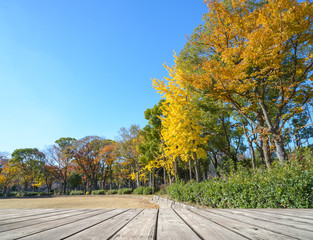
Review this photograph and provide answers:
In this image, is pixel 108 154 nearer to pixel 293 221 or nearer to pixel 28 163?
pixel 28 163

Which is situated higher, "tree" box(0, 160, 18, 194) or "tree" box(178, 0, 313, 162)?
"tree" box(178, 0, 313, 162)

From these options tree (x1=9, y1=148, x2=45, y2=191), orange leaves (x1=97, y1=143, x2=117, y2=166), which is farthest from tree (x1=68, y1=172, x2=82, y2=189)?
orange leaves (x1=97, y1=143, x2=117, y2=166)

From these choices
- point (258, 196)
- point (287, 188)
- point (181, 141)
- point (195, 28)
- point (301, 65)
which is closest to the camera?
point (287, 188)

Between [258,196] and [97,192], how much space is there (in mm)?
28258

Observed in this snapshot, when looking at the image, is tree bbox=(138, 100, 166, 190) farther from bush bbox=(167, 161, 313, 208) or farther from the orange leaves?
the orange leaves

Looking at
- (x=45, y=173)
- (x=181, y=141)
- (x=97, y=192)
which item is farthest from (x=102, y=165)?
(x=181, y=141)

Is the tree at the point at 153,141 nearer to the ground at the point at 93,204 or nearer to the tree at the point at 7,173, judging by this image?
the ground at the point at 93,204

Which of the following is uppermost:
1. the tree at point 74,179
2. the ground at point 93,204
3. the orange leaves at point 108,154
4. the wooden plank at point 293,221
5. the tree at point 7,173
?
the orange leaves at point 108,154

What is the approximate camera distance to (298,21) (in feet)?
19.9

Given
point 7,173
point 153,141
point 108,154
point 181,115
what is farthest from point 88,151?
point 181,115

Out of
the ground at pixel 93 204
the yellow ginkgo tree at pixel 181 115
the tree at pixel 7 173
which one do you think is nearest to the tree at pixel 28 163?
the tree at pixel 7 173

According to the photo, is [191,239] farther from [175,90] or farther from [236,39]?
[236,39]

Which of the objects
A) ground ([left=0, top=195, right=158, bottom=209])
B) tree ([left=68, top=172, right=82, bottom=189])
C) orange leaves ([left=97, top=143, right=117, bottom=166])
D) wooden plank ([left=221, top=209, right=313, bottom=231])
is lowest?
ground ([left=0, top=195, right=158, bottom=209])

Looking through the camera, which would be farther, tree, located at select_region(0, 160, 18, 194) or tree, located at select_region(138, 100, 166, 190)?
tree, located at select_region(0, 160, 18, 194)
